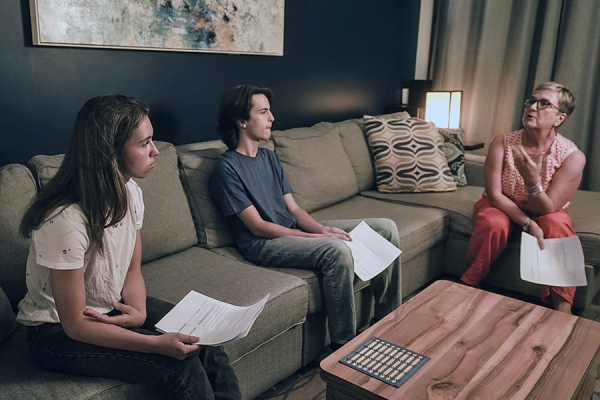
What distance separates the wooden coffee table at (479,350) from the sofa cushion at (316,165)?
99 cm

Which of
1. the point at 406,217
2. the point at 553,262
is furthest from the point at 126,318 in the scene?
the point at 553,262

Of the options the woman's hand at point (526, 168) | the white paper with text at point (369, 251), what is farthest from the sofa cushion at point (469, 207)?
the white paper with text at point (369, 251)

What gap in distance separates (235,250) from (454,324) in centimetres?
95

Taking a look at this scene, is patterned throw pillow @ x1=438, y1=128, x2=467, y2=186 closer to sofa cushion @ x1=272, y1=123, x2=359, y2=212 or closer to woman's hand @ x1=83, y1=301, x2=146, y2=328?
sofa cushion @ x1=272, y1=123, x2=359, y2=212

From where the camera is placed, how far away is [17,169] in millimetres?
1656

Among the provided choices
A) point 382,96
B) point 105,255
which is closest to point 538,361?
point 105,255

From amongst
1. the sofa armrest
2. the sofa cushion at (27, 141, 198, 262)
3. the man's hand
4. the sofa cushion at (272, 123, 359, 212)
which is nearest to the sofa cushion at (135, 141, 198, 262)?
the sofa cushion at (27, 141, 198, 262)

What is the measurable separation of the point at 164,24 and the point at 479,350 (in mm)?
1862

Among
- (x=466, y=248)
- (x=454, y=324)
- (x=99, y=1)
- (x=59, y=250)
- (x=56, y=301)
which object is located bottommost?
(x=466, y=248)

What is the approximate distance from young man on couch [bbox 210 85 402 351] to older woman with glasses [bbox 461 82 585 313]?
520 mm

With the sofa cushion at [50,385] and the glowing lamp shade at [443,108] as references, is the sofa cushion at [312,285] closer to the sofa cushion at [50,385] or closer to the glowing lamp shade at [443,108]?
the sofa cushion at [50,385]

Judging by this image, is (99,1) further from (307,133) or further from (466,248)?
(466,248)

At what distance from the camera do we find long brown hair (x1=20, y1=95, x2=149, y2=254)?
1208 millimetres

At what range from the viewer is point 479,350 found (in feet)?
4.61
